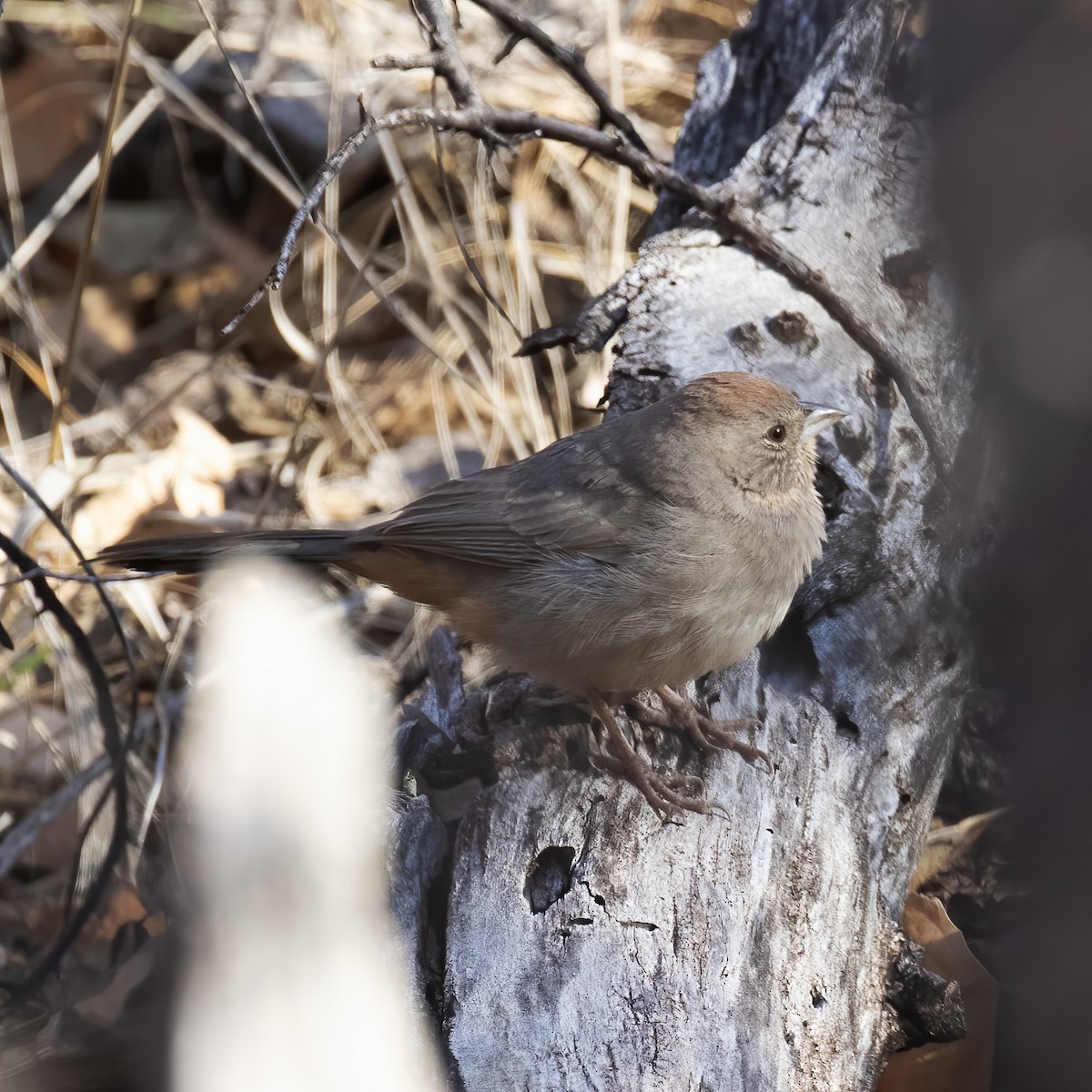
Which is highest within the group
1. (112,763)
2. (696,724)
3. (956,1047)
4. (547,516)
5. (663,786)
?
(547,516)

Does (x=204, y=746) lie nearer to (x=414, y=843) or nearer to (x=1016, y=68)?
(x=414, y=843)

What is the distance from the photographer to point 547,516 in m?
3.06

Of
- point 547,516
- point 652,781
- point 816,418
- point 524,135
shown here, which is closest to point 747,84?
point 524,135

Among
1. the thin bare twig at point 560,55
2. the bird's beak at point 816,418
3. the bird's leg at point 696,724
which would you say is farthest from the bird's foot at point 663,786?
the thin bare twig at point 560,55

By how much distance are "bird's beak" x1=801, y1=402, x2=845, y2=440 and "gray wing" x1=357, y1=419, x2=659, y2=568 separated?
434 mm

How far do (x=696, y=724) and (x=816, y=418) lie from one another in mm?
837

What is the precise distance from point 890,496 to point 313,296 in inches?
126

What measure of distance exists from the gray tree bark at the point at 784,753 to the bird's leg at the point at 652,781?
4 centimetres

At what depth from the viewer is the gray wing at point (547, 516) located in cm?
297

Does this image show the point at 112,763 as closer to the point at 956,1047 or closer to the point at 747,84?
the point at 956,1047

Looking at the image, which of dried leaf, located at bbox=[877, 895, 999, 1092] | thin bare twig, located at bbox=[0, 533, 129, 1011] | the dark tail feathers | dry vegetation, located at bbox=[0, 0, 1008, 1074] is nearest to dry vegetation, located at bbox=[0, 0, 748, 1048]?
dry vegetation, located at bbox=[0, 0, 1008, 1074]

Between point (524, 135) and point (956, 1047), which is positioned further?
point (524, 135)

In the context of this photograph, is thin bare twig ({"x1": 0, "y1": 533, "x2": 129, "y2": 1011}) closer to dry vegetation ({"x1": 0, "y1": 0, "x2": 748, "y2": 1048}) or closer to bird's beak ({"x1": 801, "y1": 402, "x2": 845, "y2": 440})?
dry vegetation ({"x1": 0, "y1": 0, "x2": 748, "y2": 1048})

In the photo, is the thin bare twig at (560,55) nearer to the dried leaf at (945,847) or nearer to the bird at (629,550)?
the bird at (629,550)
